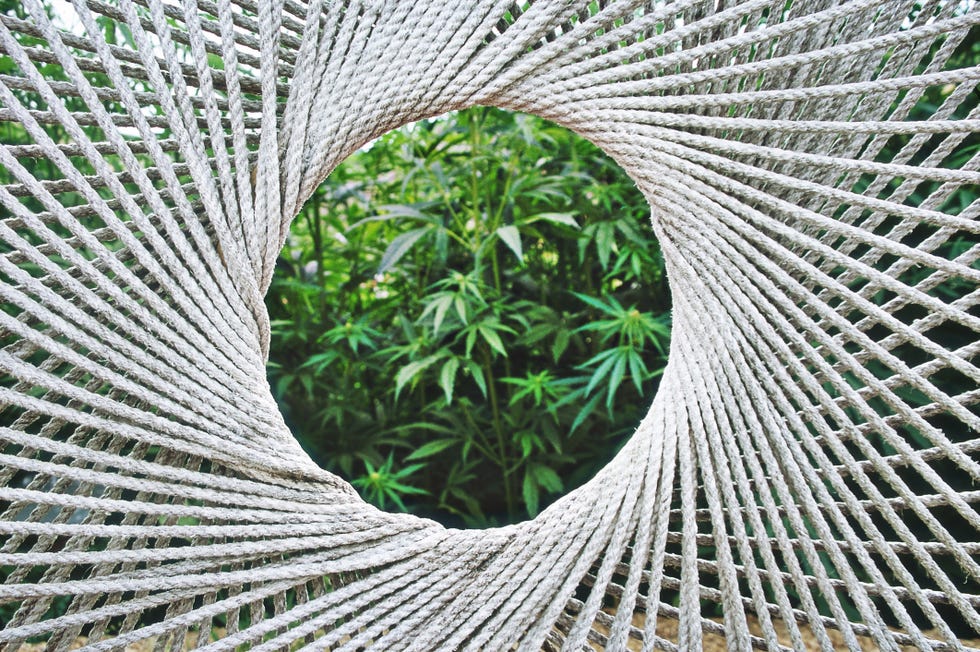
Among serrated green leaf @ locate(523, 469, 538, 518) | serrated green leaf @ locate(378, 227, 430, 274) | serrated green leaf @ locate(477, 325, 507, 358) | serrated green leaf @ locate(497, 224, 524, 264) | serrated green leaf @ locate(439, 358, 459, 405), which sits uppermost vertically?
serrated green leaf @ locate(378, 227, 430, 274)

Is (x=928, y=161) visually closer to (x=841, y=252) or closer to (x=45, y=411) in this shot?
(x=841, y=252)

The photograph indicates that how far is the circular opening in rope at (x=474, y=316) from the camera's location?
0.94 meters

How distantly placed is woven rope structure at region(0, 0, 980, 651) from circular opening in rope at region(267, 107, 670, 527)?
415 mm

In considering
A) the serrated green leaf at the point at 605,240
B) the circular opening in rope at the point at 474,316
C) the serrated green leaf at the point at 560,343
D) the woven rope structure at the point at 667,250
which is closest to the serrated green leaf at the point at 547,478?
the circular opening in rope at the point at 474,316

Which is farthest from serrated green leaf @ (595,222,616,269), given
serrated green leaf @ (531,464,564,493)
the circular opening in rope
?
serrated green leaf @ (531,464,564,493)

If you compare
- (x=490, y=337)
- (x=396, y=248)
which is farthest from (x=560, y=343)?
(x=396, y=248)

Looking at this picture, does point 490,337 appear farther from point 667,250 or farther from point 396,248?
point 667,250

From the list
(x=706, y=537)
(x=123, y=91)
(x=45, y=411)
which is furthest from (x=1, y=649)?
(x=706, y=537)

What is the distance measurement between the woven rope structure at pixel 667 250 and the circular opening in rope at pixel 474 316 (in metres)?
0.41

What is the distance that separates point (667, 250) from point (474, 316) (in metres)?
0.45

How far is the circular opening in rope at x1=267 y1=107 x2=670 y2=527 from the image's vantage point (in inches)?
37.0

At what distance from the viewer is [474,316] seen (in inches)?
35.9

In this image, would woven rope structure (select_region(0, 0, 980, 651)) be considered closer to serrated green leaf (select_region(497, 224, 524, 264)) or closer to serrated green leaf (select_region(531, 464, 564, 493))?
serrated green leaf (select_region(497, 224, 524, 264))

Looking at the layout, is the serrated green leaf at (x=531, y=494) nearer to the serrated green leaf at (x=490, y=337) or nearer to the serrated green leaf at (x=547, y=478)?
the serrated green leaf at (x=547, y=478)
